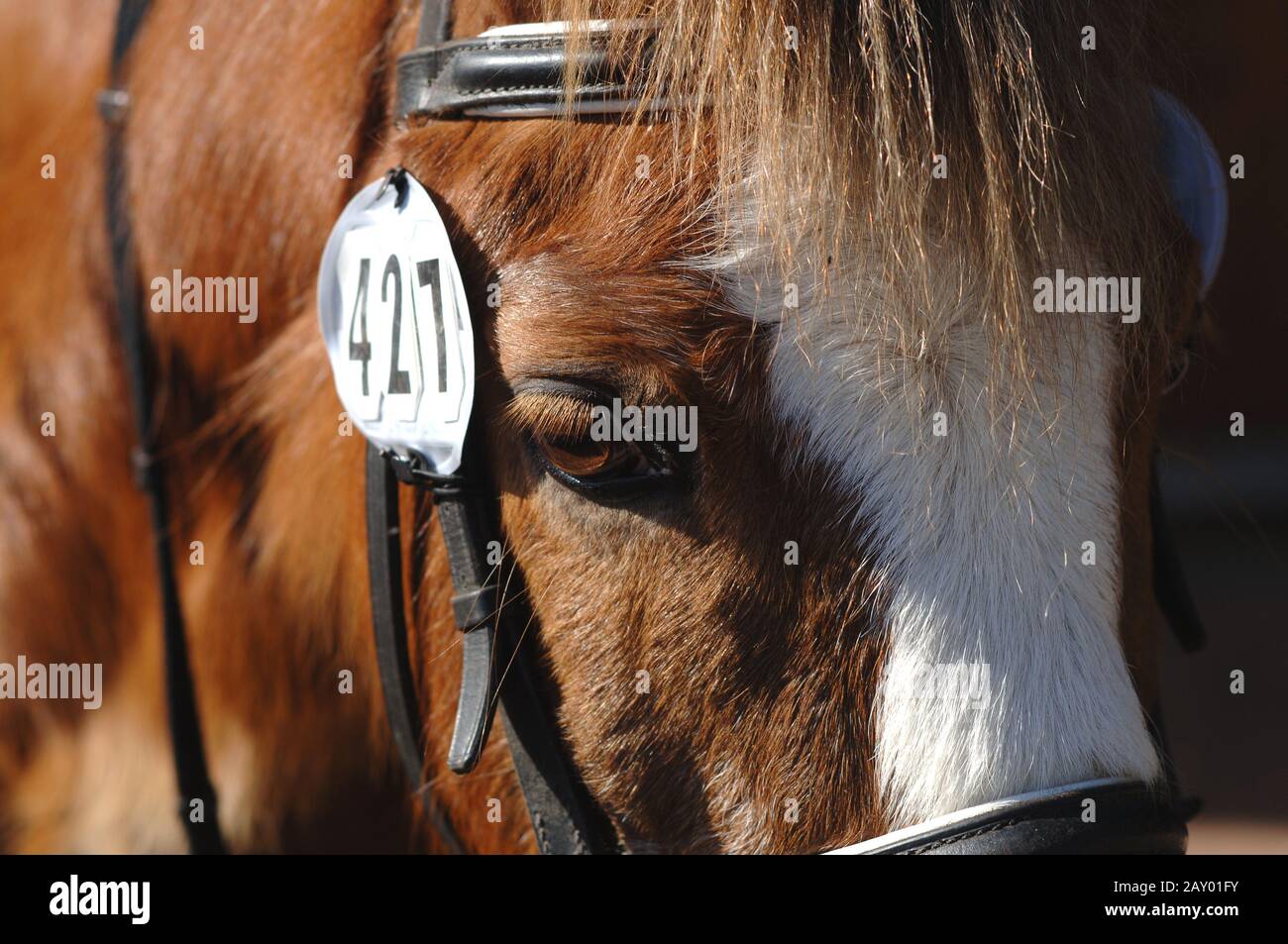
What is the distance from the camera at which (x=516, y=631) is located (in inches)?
43.3

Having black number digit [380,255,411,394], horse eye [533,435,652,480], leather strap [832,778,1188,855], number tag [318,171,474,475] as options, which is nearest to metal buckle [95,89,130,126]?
number tag [318,171,474,475]

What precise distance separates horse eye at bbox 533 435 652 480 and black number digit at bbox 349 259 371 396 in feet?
0.80

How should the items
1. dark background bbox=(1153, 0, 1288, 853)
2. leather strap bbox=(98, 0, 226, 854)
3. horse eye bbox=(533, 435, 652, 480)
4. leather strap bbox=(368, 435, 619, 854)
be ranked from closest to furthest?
horse eye bbox=(533, 435, 652, 480)
leather strap bbox=(368, 435, 619, 854)
leather strap bbox=(98, 0, 226, 854)
dark background bbox=(1153, 0, 1288, 853)

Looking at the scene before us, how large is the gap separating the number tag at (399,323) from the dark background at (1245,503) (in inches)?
103

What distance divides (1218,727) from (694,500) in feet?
11.6

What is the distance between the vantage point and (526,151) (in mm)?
1053

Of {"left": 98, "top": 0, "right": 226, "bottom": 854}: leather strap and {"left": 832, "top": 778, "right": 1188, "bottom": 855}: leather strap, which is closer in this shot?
{"left": 832, "top": 778, "right": 1188, "bottom": 855}: leather strap

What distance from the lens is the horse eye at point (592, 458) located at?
0.97m

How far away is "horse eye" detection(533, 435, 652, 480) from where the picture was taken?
3.17 ft

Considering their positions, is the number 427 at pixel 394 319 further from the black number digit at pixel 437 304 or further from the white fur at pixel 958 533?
the white fur at pixel 958 533

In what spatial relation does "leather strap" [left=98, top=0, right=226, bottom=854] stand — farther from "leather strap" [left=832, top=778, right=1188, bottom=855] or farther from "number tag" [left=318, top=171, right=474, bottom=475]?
"leather strap" [left=832, top=778, right=1188, bottom=855]

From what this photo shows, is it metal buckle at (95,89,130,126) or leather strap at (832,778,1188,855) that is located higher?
metal buckle at (95,89,130,126)

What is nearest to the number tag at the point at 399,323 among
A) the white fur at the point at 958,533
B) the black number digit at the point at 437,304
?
the black number digit at the point at 437,304

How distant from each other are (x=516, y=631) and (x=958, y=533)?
0.44 metres
